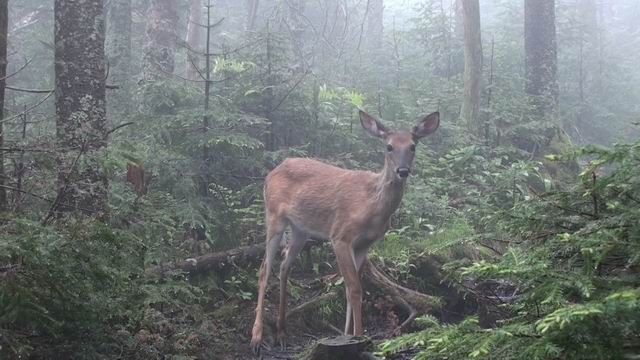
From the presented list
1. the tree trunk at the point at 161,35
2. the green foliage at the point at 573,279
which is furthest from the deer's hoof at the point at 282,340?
the tree trunk at the point at 161,35

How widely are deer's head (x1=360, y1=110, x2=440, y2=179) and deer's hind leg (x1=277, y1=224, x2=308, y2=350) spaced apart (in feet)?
5.35

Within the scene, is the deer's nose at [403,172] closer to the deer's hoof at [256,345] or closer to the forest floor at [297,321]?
the forest floor at [297,321]

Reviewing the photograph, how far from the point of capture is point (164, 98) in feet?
30.2

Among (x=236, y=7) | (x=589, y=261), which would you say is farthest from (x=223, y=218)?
(x=236, y=7)

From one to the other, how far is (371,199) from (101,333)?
364 centimetres

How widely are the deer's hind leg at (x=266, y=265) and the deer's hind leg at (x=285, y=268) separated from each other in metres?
0.18

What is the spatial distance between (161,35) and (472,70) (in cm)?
684

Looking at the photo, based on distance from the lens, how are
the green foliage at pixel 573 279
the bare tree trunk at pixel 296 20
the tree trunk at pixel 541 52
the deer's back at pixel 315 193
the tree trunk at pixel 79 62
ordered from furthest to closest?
the bare tree trunk at pixel 296 20
the tree trunk at pixel 541 52
the deer's back at pixel 315 193
the tree trunk at pixel 79 62
the green foliage at pixel 573 279

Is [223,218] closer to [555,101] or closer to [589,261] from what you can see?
[589,261]

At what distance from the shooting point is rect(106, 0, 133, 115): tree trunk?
45.4ft

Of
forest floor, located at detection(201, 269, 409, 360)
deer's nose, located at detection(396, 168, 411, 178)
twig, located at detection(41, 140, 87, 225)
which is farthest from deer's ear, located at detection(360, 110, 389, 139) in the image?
twig, located at detection(41, 140, 87, 225)

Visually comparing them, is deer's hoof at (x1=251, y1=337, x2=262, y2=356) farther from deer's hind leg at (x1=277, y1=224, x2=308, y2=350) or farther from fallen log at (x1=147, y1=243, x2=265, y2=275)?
fallen log at (x1=147, y1=243, x2=265, y2=275)

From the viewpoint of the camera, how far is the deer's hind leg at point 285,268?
7.24m

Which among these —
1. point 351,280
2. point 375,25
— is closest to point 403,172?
point 351,280
